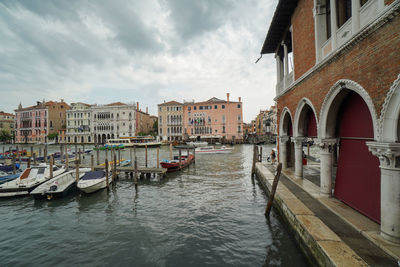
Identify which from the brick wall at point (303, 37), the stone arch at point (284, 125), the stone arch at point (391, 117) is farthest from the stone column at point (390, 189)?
the stone arch at point (284, 125)

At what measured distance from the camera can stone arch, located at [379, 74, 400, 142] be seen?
3.75m

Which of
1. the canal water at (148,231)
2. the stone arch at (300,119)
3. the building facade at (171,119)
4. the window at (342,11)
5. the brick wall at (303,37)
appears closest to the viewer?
the canal water at (148,231)

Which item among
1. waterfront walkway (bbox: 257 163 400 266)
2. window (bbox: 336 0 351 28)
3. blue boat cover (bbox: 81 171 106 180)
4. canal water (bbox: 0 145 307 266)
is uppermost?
window (bbox: 336 0 351 28)

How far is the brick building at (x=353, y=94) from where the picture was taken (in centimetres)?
385

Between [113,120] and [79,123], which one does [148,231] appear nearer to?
[113,120]

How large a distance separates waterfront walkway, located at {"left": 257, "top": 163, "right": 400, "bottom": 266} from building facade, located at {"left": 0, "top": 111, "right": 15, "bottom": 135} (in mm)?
87859

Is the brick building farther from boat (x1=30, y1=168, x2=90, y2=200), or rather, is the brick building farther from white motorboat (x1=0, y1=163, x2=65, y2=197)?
white motorboat (x1=0, y1=163, x2=65, y2=197)

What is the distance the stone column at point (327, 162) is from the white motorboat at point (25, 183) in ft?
47.1

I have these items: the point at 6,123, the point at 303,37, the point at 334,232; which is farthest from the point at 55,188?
the point at 6,123

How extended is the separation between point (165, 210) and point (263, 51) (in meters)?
11.1

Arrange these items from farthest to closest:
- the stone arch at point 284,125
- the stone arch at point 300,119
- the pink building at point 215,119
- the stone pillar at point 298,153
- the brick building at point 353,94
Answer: the pink building at point 215,119 → the stone arch at point 284,125 → the stone pillar at point 298,153 → the stone arch at point 300,119 → the brick building at point 353,94

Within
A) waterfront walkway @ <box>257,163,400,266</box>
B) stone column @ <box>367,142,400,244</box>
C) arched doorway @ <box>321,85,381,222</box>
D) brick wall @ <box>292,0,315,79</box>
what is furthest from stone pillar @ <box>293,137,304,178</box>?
stone column @ <box>367,142,400,244</box>

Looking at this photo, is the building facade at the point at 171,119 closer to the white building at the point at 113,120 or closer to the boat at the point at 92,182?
the white building at the point at 113,120

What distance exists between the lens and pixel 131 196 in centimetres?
1063
